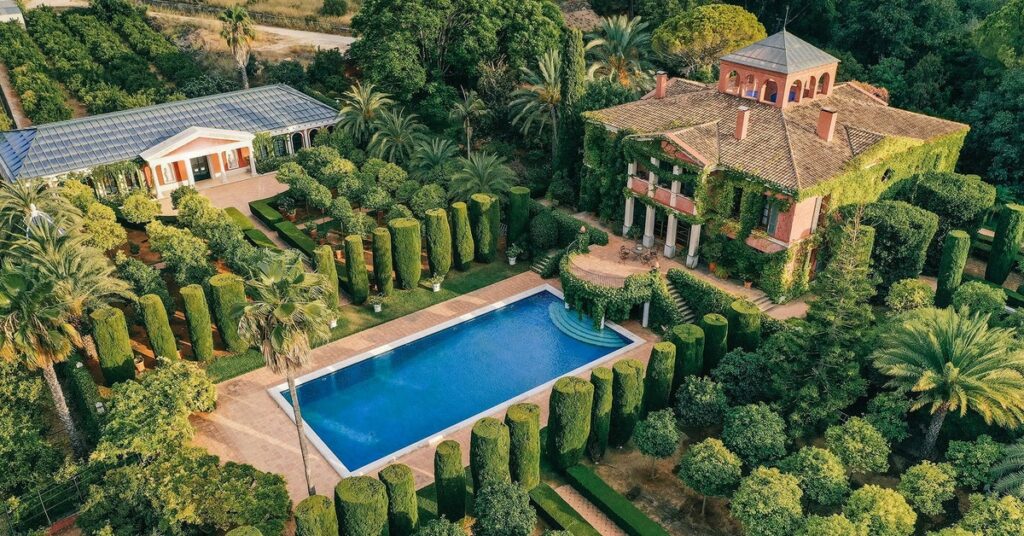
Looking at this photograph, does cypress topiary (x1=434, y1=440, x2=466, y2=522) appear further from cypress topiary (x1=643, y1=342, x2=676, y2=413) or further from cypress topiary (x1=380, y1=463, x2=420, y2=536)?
cypress topiary (x1=643, y1=342, x2=676, y2=413)

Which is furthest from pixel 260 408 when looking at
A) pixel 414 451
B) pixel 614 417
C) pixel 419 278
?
pixel 614 417

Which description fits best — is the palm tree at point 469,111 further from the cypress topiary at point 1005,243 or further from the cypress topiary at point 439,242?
the cypress topiary at point 1005,243

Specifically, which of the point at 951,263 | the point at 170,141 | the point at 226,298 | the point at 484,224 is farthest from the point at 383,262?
the point at 951,263

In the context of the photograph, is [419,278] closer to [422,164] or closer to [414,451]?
[422,164]

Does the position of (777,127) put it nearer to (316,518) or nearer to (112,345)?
(316,518)

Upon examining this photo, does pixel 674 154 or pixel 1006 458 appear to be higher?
pixel 674 154

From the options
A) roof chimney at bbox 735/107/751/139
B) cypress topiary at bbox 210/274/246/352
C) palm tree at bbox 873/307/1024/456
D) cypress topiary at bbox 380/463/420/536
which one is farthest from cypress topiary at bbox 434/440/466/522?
roof chimney at bbox 735/107/751/139
